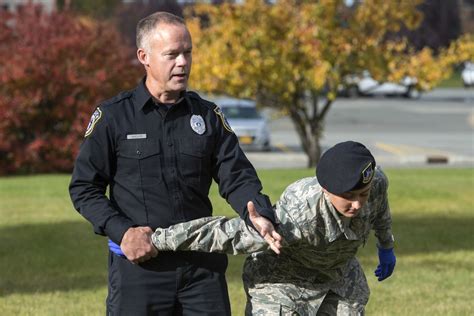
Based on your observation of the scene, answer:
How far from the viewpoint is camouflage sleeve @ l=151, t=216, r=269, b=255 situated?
4.81 metres

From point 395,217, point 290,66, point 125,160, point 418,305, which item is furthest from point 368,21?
point 125,160

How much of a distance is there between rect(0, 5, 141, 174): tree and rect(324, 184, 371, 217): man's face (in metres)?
18.3

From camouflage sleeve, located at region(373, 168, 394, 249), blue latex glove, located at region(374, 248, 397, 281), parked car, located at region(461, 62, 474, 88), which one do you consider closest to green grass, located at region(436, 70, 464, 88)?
parked car, located at region(461, 62, 474, 88)

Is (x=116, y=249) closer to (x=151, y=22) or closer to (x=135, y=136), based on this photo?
(x=135, y=136)

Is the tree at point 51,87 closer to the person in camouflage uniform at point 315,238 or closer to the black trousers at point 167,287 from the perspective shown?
the person in camouflage uniform at point 315,238

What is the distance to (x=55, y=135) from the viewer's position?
2355cm

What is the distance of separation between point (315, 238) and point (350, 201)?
0.83 feet

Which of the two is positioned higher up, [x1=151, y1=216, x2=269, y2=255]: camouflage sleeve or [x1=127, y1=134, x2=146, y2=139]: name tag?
[x1=127, y1=134, x2=146, y2=139]: name tag

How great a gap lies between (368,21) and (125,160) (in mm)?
19589

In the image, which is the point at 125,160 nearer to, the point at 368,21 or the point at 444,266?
the point at 444,266

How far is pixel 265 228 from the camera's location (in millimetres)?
4715

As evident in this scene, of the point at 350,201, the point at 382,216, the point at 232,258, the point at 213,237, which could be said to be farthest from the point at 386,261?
the point at 232,258

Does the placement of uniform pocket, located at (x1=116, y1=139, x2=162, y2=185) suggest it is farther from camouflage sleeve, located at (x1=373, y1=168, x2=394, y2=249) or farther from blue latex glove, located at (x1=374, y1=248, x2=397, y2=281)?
blue latex glove, located at (x1=374, y1=248, x2=397, y2=281)

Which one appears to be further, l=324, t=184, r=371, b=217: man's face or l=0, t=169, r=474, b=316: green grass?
l=0, t=169, r=474, b=316: green grass
